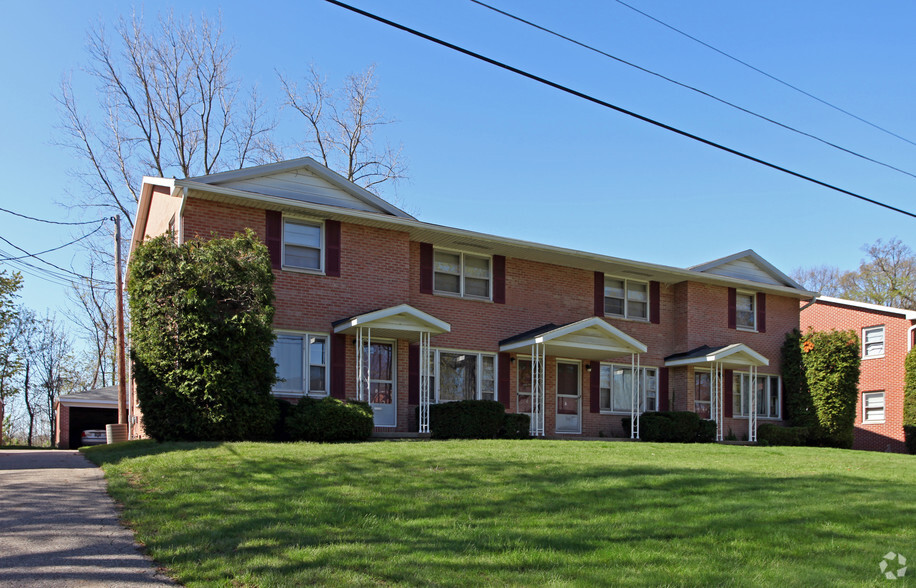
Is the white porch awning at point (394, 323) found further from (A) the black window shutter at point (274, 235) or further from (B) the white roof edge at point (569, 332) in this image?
(B) the white roof edge at point (569, 332)

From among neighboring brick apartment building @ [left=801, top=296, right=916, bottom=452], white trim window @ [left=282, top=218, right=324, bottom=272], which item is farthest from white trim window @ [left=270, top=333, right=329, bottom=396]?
neighboring brick apartment building @ [left=801, top=296, right=916, bottom=452]

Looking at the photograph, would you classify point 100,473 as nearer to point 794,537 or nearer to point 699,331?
point 794,537

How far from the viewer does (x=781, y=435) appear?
942 inches

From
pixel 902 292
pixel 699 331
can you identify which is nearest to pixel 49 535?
pixel 699 331

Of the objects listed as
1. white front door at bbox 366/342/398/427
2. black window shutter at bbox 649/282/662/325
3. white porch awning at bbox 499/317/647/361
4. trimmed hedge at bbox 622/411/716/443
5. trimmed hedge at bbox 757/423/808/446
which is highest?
black window shutter at bbox 649/282/662/325

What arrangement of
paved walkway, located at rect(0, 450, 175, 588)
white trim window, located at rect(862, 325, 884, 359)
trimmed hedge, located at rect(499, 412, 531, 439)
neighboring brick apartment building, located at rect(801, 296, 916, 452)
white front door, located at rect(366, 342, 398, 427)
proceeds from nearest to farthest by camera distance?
paved walkway, located at rect(0, 450, 175, 588), trimmed hedge, located at rect(499, 412, 531, 439), white front door, located at rect(366, 342, 398, 427), neighboring brick apartment building, located at rect(801, 296, 916, 452), white trim window, located at rect(862, 325, 884, 359)

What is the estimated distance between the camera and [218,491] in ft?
29.6

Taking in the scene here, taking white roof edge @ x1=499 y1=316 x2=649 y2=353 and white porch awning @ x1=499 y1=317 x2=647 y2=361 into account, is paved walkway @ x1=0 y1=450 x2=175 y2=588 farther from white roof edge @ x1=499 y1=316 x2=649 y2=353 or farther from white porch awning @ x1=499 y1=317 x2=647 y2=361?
white porch awning @ x1=499 y1=317 x2=647 y2=361

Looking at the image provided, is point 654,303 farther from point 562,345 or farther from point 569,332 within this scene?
point 569,332

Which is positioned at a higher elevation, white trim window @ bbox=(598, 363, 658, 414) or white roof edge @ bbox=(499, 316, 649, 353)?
white roof edge @ bbox=(499, 316, 649, 353)

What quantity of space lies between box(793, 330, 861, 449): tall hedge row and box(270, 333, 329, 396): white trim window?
15.8 metres

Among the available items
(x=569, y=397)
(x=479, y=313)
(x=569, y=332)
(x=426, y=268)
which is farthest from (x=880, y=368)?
(x=426, y=268)

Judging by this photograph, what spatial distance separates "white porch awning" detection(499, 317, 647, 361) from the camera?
2022cm

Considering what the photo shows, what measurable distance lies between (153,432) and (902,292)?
156ft
